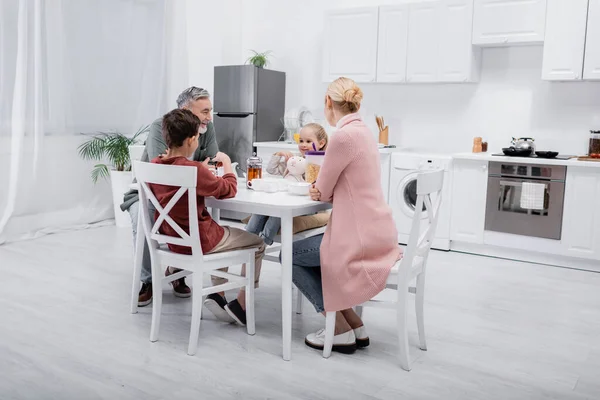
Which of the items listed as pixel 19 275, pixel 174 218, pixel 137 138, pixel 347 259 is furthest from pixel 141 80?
pixel 347 259

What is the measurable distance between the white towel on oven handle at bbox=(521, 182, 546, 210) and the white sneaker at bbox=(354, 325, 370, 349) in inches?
90.1

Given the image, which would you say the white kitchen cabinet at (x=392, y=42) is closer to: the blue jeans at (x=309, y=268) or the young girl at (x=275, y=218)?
the young girl at (x=275, y=218)

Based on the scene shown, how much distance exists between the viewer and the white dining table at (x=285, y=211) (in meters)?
2.60

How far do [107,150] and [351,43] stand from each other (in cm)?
241

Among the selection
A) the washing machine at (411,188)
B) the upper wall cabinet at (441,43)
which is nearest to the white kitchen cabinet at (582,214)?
the washing machine at (411,188)

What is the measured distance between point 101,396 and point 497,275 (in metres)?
2.90

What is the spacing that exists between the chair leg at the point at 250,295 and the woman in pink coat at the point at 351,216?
38 centimetres

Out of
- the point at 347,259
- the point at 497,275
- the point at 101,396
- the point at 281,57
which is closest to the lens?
the point at 101,396

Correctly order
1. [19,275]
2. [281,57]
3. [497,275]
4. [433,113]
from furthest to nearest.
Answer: [281,57] < [433,113] < [497,275] < [19,275]

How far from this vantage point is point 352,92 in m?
2.64

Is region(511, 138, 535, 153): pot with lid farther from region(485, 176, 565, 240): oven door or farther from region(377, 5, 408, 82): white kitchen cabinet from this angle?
region(377, 5, 408, 82): white kitchen cabinet

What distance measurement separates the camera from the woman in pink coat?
2.56 meters

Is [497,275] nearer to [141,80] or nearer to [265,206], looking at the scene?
[265,206]

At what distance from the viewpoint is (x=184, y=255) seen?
273 cm
